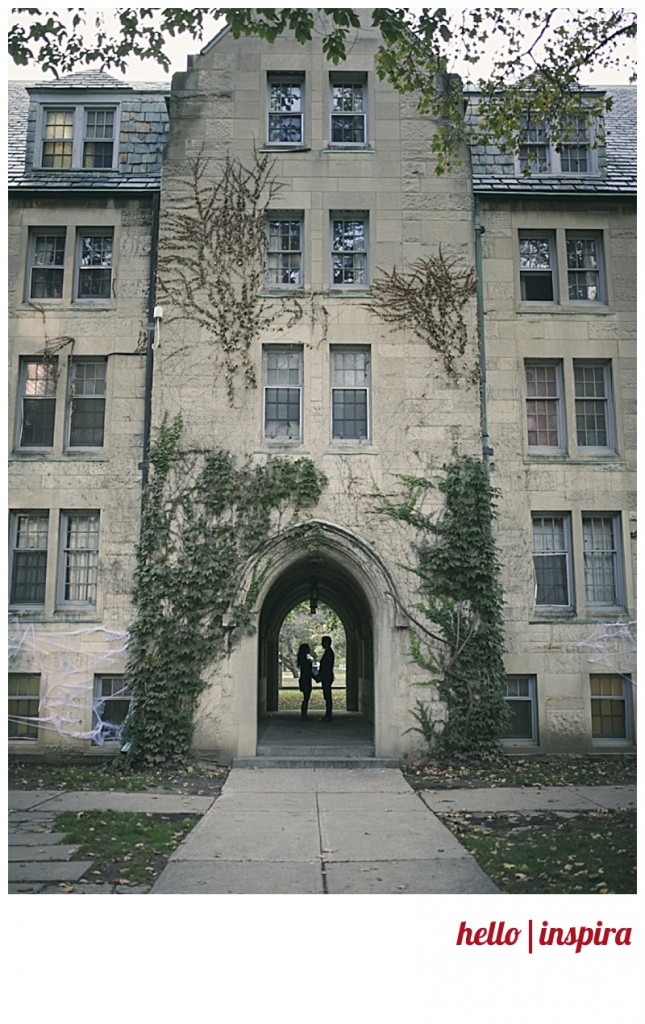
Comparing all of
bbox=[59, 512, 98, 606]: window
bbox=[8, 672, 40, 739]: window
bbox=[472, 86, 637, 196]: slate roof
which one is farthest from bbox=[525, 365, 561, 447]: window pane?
bbox=[8, 672, 40, 739]: window

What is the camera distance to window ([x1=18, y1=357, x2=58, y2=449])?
16000 mm

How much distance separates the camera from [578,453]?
15.9 m

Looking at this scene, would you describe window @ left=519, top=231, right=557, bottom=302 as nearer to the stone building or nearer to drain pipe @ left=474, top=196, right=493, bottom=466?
the stone building

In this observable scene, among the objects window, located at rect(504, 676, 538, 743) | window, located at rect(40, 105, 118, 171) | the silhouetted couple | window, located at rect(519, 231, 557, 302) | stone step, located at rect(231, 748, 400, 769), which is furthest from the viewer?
the silhouetted couple

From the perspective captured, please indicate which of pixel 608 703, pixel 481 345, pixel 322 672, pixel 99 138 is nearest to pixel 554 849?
pixel 608 703

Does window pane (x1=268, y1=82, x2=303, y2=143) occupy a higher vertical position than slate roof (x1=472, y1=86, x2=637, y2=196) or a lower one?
higher

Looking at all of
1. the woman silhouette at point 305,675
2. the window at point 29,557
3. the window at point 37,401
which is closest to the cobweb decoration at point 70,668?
the window at point 29,557

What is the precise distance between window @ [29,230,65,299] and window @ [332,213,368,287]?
545 cm

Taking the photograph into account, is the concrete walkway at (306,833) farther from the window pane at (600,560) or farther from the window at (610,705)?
the window pane at (600,560)

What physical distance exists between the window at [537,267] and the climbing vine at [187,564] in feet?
19.4

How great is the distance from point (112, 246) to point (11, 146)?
12.4ft

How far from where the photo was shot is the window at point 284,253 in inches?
622
